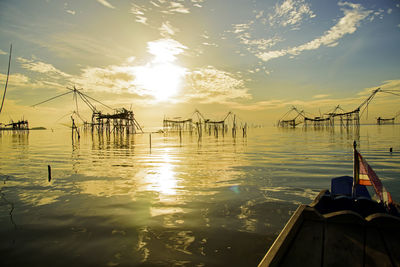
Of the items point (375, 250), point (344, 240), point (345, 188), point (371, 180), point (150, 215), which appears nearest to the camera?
point (375, 250)

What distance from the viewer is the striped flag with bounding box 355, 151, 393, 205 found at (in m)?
5.34

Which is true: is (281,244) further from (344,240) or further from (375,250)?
(375,250)

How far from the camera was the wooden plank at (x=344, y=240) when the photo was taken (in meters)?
3.17

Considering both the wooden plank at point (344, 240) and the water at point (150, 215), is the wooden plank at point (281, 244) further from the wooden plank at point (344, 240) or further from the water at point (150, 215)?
the water at point (150, 215)

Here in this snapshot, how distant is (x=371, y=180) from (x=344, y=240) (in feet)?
10.1

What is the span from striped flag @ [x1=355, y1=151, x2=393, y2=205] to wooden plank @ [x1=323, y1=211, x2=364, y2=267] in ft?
7.94

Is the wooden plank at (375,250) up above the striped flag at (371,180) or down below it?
Answer: below

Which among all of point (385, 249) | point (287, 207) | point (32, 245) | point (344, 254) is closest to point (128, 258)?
point (32, 245)

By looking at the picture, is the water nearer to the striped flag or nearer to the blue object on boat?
the blue object on boat

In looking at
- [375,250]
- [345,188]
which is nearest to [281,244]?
[375,250]

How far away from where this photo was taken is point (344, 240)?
3.41 metres

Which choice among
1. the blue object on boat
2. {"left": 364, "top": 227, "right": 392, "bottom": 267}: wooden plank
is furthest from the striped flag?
{"left": 364, "top": 227, "right": 392, "bottom": 267}: wooden plank

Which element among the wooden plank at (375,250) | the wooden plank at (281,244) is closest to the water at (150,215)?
the wooden plank at (281,244)

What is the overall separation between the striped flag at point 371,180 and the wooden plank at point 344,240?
242 cm
